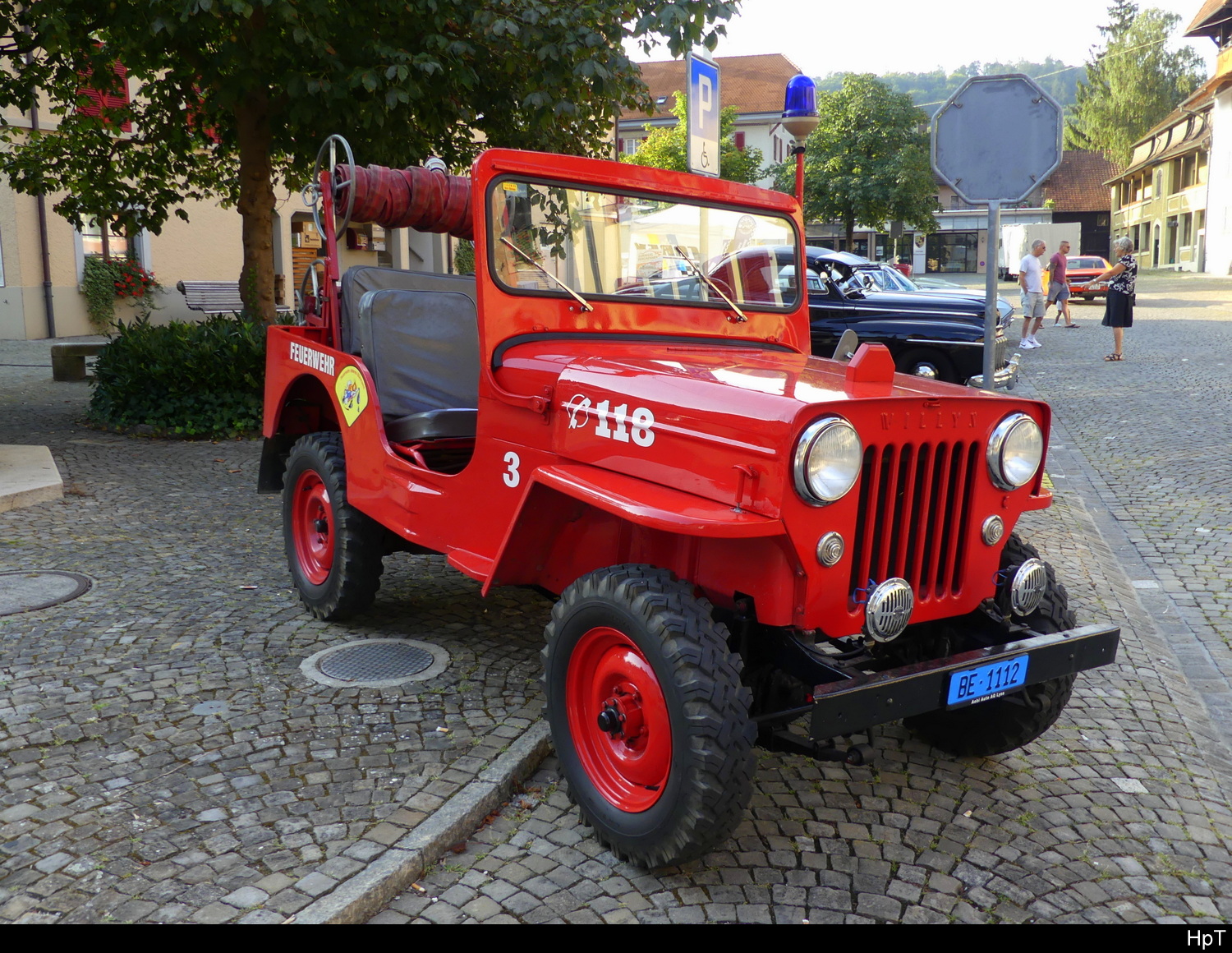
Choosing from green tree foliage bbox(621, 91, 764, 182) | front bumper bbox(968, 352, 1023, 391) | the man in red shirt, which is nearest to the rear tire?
front bumper bbox(968, 352, 1023, 391)

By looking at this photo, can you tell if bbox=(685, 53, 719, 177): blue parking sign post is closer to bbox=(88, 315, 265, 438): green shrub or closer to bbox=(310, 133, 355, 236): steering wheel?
bbox=(310, 133, 355, 236): steering wheel

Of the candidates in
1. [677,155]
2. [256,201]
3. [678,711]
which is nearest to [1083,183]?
[677,155]

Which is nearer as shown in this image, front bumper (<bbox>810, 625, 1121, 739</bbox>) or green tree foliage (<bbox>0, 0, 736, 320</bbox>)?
front bumper (<bbox>810, 625, 1121, 739</bbox>)

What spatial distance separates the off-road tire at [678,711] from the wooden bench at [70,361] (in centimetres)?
1242

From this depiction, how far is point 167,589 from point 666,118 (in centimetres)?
6078

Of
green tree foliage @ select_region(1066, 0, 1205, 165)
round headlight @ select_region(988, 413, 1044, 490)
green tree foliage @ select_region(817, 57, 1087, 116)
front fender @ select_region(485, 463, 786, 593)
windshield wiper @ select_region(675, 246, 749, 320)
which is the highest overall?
green tree foliage @ select_region(817, 57, 1087, 116)

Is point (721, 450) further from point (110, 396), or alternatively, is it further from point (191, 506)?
point (110, 396)

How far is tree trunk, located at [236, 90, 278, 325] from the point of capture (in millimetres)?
9227

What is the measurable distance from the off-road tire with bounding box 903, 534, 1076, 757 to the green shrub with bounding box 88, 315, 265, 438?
756cm

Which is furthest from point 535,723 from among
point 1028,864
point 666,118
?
point 666,118

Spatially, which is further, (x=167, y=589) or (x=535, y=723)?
(x=167, y=589)

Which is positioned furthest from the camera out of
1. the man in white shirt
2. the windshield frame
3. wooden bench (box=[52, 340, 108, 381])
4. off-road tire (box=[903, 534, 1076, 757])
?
the man in white shirt

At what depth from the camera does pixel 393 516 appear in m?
4.24

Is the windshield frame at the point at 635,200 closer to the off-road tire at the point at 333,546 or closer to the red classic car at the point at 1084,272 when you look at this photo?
the off-road tire at the point at 333,546
